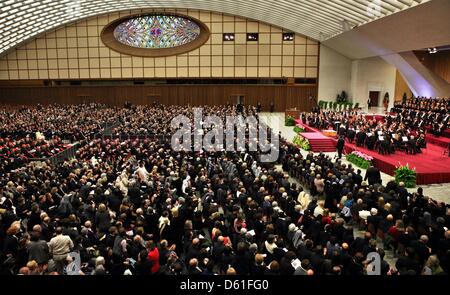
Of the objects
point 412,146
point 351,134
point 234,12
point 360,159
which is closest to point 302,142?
point 351,134

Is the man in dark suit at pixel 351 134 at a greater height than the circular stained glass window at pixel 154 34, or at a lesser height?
lesser

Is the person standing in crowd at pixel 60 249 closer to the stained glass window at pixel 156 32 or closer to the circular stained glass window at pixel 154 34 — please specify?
the circular stained glass window at pixel 154 34

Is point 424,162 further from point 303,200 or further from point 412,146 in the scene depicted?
point 303,200

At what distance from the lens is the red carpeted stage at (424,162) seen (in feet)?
46.6

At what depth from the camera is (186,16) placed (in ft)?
119

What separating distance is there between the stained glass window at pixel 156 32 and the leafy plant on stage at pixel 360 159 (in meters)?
24.6

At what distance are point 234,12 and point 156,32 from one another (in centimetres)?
843

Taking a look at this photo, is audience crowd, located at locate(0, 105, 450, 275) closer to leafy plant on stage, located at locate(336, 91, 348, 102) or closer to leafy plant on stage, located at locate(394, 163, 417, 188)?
leafy plant on stage, located at locate(394, 163, 417, 188)

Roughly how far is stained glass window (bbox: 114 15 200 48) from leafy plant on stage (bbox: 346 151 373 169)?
2462cm

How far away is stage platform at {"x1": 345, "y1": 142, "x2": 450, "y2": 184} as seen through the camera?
46.6 ft

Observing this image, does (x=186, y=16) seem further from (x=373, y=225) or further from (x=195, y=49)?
(x=373, y=225)

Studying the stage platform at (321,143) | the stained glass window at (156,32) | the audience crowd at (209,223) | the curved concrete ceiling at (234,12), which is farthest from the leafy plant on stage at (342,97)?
the audience crowd at (209,223)

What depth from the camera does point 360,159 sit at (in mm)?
16938

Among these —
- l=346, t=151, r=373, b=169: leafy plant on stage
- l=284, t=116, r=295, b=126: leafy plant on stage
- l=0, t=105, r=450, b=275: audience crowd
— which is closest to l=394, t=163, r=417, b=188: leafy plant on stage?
l=0, t=105, r=450, b=275: audience crowd
